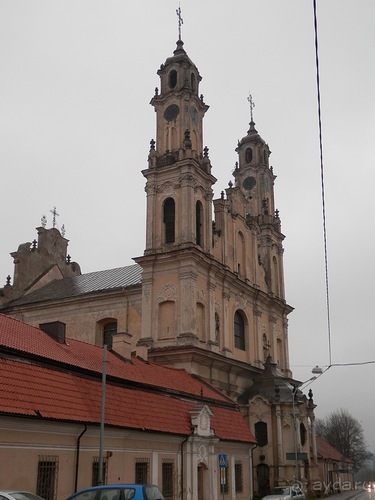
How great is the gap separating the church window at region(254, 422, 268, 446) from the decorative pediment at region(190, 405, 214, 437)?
13.2 meters

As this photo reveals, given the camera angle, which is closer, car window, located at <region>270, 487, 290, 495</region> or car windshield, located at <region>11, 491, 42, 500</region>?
car windshield, located at <region>11, 491, 42, 500</region>

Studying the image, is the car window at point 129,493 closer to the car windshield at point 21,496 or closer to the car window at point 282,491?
the car windshield at point 21,496

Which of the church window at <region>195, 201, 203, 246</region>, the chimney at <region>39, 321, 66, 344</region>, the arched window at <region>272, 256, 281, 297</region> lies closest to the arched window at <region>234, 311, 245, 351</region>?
the arched window at <region>272, 256, 281, 297</region>

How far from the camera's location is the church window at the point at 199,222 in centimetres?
4372

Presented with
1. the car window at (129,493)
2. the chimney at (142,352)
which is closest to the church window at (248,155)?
the chimney at (142,352)

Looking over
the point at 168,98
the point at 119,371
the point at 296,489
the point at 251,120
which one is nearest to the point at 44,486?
the point at 119,371

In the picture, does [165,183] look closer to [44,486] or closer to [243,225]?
[243,225]

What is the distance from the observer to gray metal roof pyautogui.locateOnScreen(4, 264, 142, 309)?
153ft

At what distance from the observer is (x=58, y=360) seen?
2177cm

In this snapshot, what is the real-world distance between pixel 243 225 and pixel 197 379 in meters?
16.3

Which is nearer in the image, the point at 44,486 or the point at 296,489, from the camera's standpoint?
the point at 44,486

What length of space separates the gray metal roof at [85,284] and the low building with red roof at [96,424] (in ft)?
48.8

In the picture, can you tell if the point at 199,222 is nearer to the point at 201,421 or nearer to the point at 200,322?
the point at 200,322

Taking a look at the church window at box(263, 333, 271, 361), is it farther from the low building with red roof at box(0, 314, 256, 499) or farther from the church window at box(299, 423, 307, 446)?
the low building with red roof at box(0, 314, 256, 499)
